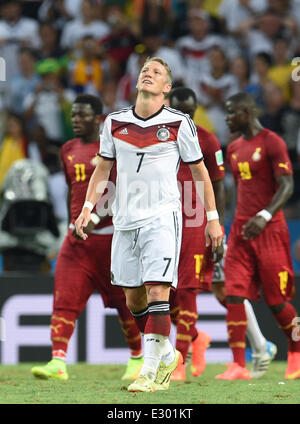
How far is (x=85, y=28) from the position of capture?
48.1 feet

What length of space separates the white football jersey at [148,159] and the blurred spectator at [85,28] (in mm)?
8357

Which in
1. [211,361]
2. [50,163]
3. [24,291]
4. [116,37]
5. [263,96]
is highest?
[116,37]

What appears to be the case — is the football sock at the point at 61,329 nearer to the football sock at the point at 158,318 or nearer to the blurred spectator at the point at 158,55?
the football sock at the point at 158,318

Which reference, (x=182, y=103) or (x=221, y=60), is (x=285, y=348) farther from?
(x=221, y=60)

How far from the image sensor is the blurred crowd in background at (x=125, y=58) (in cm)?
1285

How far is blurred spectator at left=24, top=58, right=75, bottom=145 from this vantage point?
13.4 metres

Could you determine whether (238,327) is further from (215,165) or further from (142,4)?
(142,4)

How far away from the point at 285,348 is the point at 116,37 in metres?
6.05

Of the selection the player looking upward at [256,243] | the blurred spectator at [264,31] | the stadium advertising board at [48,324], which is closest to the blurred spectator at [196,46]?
the blurred spectator at [264,31]

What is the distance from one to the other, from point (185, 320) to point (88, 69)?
6.93 metres

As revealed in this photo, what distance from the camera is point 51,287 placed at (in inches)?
407

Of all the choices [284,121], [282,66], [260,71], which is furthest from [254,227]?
[282,66]

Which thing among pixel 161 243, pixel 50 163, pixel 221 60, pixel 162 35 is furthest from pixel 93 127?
pixel 162 35

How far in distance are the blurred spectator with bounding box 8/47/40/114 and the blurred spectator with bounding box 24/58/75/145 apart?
253 mm
